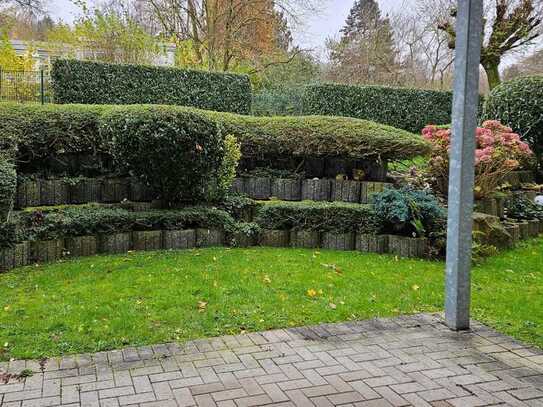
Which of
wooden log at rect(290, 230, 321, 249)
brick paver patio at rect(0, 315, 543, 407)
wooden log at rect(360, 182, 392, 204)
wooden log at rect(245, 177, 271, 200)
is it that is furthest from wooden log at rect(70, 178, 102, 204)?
brick paver patio at rect(0, 315, 543, 407)

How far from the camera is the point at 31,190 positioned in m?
6.45

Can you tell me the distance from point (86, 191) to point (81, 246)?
1211mm

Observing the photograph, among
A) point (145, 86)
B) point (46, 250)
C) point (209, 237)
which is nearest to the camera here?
point (46, 250)

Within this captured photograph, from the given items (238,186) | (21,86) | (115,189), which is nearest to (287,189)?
(238,186)

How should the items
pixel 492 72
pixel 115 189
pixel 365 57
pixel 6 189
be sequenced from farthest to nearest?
pixel 365 57 → pixel 492 72 → pixel 115 189 → pixel 6 189

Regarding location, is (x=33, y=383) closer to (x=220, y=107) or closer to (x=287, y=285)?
(x=287, y=285)

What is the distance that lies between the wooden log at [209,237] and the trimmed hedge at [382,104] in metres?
7.96

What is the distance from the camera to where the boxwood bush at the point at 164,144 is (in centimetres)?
601

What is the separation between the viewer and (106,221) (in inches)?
239

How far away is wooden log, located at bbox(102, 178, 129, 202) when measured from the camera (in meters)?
7.00

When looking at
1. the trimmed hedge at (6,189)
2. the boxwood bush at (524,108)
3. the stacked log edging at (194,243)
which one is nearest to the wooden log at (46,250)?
the stacked log edging at (194,243)

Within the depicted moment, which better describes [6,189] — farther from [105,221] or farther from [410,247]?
[410,247]

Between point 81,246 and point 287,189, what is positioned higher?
point 287,189

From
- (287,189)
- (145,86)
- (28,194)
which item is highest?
(145,86)
